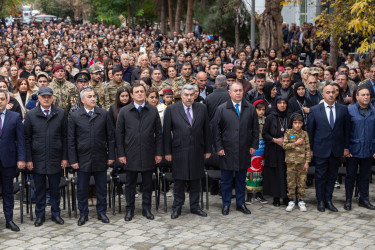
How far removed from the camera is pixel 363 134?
919cm

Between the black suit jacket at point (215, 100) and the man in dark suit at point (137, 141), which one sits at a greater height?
the black suit jacket at point (215, 100)

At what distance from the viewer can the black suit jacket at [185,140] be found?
8891mm

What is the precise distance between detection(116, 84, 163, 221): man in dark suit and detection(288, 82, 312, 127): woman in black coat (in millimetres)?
2362

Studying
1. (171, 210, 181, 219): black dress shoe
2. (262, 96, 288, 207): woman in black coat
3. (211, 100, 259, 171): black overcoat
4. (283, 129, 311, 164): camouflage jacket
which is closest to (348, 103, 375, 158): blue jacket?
(283, 129, 311, 164): camouflage jacket

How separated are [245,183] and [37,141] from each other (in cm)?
320

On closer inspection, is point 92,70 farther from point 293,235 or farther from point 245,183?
point 293,235

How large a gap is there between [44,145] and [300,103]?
13.9 feet

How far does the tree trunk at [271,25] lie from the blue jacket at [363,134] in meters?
11.1

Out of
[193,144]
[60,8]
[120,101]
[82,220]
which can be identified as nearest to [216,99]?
[193,144]

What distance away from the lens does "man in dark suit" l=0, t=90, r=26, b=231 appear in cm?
829

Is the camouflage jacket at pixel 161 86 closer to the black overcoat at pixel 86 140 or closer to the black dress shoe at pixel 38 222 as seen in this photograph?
the black overcoat at pixel 86 140

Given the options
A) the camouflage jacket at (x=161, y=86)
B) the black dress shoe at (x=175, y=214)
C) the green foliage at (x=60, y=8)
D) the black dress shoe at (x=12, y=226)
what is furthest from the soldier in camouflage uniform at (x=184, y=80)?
the green foliage at (x=60, y=8)

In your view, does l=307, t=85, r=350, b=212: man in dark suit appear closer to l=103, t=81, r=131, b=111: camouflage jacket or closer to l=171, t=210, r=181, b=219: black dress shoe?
l=171, t=210, r=181, b=219: black dress shoe

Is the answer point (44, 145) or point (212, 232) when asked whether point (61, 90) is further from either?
point (212, 232)
